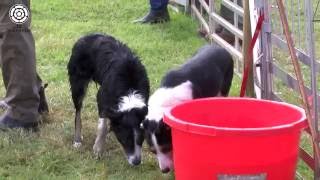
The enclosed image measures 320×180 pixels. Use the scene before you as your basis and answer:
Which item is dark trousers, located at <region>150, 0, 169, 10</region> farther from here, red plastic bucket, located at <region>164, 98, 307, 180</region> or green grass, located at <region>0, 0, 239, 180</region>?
red plastic bucket, located at <region>164, 98, 307, 180</region>

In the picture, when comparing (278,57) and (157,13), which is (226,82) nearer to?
(278,57)

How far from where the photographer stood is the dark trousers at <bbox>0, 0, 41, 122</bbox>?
532 centimetres

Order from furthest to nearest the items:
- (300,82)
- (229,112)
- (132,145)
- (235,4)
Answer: (235,4), (132,145), (229,112), (300,82)

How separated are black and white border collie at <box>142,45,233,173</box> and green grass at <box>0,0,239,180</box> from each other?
42cm

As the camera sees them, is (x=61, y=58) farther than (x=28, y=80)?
Yes

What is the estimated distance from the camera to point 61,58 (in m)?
7.96

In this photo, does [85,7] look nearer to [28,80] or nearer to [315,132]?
[28,80]

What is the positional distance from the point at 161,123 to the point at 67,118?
75.1 inches

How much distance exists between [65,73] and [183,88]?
275cm

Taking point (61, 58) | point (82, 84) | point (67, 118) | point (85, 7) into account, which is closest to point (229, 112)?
point (82, 84)

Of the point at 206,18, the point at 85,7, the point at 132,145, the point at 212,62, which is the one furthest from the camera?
the point at 85,7

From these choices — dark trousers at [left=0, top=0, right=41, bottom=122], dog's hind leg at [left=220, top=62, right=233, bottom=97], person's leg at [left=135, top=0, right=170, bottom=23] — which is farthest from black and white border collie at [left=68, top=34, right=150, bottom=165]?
person's leg at [left=135, top=0, right=170, bottom=23]

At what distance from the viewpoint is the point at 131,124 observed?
468 cm

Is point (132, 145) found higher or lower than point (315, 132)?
lower
